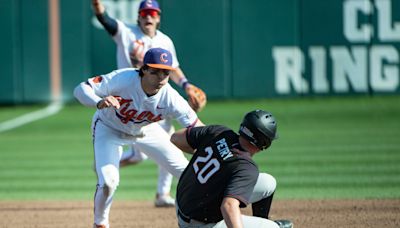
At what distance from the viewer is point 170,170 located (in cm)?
760

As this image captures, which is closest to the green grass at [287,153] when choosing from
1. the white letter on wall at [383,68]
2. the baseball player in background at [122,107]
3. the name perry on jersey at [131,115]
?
the white letter on wall at [383,68]

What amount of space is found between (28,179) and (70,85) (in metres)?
7.50

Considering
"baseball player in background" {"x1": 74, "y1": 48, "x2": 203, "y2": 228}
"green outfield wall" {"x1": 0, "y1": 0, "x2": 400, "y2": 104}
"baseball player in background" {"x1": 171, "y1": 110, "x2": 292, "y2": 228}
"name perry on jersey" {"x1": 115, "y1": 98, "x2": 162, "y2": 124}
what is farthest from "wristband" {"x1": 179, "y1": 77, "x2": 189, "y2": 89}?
"green outfield wall" {"x1": 0, "y1": 0, "x2": 400, "y2": 104}

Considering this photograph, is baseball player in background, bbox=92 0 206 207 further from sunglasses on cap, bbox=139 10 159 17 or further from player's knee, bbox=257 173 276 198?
player's knee, bbox=257 173 276 198

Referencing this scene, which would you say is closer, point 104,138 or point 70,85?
point 104,138

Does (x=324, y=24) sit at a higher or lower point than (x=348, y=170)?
higher

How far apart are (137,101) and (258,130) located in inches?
62.2

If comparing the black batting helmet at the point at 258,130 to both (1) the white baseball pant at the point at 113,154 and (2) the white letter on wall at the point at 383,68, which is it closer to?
(1) the white baseball pant at the point at 113,154

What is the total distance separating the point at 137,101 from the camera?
271 inches

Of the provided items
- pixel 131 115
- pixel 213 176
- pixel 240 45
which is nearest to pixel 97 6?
pixel 131 115

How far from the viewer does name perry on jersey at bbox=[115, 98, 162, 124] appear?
272 inches

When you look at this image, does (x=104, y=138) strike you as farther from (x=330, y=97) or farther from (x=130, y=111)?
(x=330, y=97)

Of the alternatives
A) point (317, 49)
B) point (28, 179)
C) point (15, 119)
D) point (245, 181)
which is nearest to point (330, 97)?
point (317, 49)

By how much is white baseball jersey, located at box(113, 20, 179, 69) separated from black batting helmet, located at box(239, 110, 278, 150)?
11.3ft
